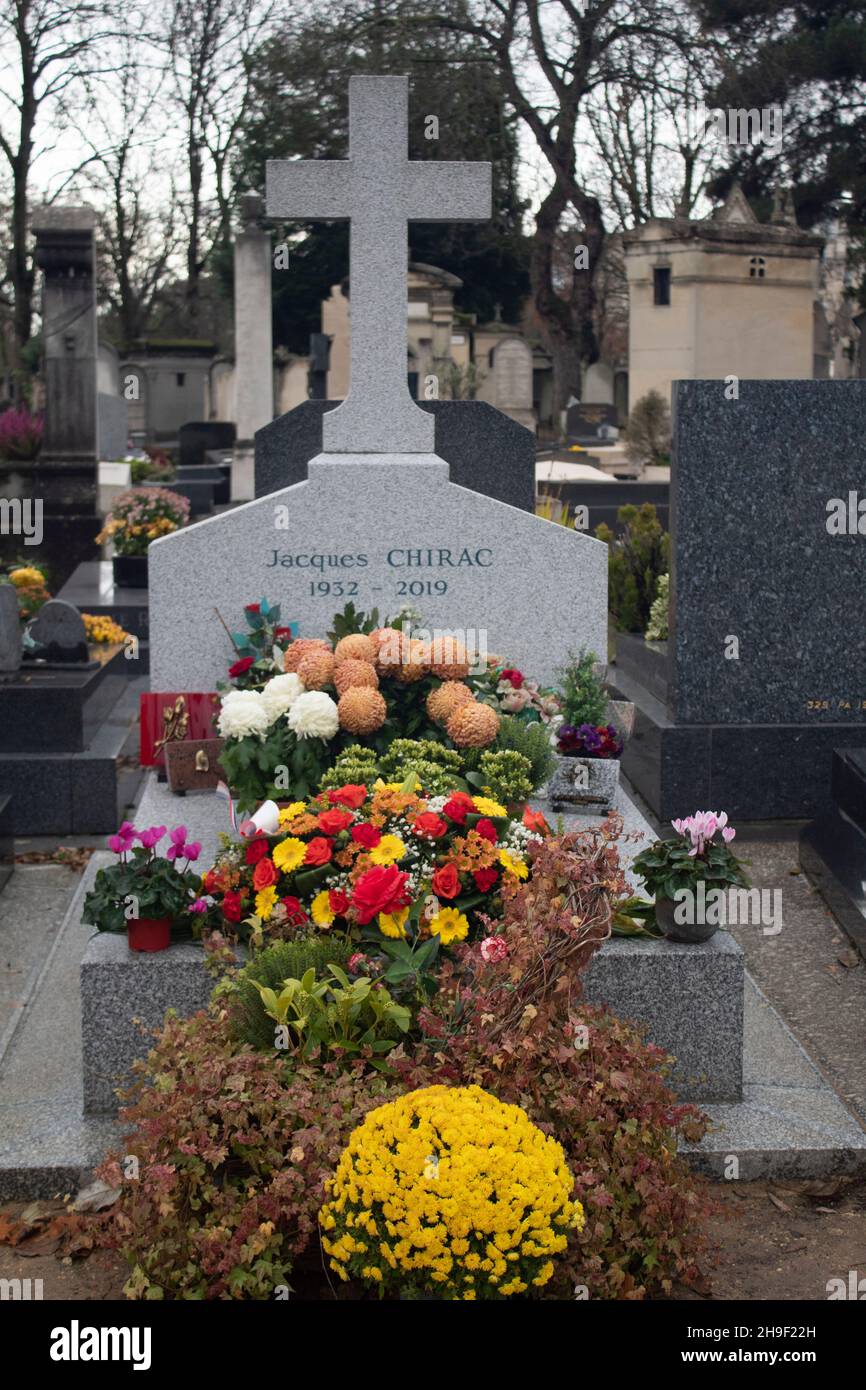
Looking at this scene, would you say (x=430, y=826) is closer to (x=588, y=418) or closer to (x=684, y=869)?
(x=684, y=869)

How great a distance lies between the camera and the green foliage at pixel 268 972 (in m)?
3.88

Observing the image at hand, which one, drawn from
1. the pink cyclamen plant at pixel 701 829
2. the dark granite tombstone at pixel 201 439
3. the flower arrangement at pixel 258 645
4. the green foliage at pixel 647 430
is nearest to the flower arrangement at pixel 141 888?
the pink cyclamen plant at pixel 701 829

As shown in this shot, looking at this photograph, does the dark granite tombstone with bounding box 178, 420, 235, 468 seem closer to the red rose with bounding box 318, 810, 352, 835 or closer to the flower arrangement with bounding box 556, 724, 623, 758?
the flower arrangement with bounding box 556, 724, 623, 758

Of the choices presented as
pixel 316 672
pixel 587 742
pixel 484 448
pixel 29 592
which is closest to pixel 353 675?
pixel 316 672

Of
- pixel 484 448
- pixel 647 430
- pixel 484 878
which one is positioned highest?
pixel 647 430

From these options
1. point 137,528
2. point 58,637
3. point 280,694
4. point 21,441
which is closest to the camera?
point 280,694

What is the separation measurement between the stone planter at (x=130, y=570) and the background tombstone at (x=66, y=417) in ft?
14.4

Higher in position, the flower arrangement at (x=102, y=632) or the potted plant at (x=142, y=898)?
the flower arrangement at (x=102, y=632)

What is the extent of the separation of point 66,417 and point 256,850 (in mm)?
13271

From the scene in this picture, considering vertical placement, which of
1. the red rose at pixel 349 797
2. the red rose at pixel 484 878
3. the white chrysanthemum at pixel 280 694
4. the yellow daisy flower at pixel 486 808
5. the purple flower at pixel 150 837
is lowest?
the red rose at pixel 484 878

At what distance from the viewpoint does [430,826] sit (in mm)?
4344

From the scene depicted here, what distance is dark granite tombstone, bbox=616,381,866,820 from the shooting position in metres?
7.22

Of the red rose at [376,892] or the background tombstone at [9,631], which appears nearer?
the red rose at [376,892]

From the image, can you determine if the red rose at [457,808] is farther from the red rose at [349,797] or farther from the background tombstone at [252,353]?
the background tombstone at [252,353]
